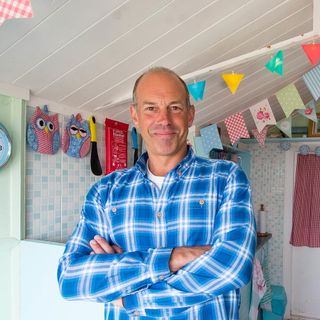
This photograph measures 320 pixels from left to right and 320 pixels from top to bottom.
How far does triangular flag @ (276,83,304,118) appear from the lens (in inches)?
77.1

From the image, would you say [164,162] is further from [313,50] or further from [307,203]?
[307,203]

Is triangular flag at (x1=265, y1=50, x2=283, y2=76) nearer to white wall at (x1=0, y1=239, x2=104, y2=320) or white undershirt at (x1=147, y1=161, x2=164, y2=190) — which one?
white undershirt at (x1=147, y1=161, x2=164, y2=190)

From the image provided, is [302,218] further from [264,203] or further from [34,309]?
[34,309]

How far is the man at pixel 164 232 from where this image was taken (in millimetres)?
764

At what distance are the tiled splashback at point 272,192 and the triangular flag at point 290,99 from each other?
181 cm

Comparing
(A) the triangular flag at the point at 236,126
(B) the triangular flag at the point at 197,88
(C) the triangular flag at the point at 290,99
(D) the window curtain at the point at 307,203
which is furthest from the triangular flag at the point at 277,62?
(D) the window curtain at the point at 307,203

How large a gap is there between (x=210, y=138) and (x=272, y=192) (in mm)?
1827

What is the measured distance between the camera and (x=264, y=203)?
3768mm

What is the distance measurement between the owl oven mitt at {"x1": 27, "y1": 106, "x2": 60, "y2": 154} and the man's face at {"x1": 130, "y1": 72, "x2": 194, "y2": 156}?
1.95 feet

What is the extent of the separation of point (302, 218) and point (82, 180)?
8.97ft

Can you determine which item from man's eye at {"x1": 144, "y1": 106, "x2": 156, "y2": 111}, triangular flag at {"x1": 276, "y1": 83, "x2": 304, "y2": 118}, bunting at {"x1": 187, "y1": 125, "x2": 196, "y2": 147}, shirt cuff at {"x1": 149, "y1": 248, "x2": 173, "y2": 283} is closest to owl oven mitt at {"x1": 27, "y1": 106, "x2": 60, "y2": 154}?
man's eye at {"x1": 144, "y1": 106, "x2": 156, "y2": 111}

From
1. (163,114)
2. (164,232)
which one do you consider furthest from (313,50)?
(164,232)

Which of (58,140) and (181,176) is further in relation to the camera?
(58,140)

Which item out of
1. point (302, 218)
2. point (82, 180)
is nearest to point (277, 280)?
point (302, 218)
